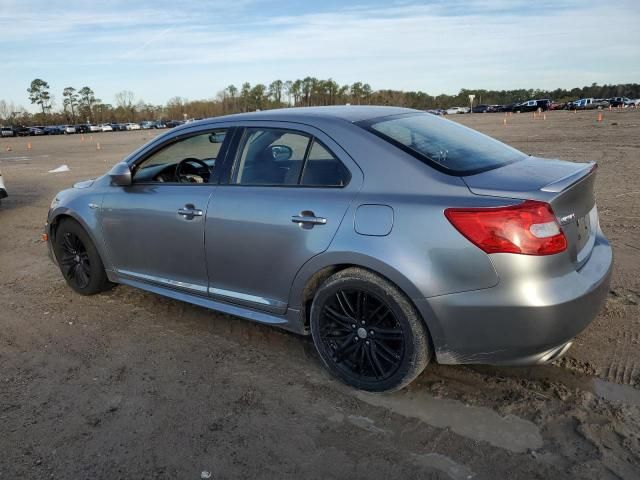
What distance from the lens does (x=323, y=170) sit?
3400mm

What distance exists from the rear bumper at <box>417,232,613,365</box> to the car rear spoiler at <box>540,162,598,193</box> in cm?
42

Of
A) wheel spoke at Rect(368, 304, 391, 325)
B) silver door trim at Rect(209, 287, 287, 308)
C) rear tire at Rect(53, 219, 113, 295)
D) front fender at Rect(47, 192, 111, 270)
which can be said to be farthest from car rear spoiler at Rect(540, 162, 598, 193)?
rear tire at Rect(53, 219, 113, 295)

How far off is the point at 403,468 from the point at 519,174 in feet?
5.70

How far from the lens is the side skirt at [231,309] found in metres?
3.58

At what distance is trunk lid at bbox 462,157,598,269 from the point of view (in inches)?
111

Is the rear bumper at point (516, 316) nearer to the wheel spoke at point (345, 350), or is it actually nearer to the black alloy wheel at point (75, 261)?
the wheel spoke at point (345, 350)

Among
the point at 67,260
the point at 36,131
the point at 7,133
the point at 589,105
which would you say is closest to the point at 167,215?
the point at 67,260

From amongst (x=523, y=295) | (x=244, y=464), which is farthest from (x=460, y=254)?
(x=244, y=464)

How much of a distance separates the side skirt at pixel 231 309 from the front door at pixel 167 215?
6 cm

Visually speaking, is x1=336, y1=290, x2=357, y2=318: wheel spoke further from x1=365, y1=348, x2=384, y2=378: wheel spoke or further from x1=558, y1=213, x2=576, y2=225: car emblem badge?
x1=558, y1=213, x2=576, y2=225: car emblem badge

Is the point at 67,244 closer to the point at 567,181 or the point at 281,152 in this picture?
the point at 281,152

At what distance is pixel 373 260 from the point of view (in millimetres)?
3020

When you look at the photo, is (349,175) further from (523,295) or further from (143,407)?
(143,407)

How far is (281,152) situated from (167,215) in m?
1.04
